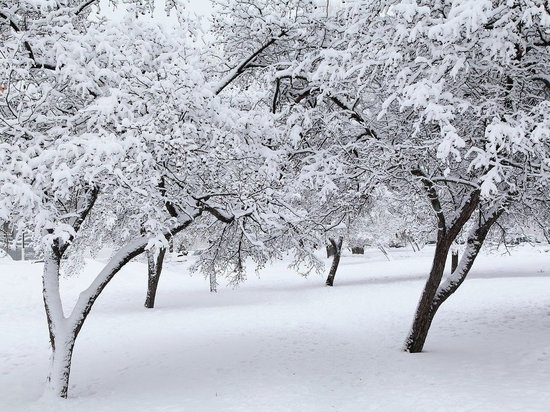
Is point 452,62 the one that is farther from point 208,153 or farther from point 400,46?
point 208,153

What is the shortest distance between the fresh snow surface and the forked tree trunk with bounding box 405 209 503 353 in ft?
1.39

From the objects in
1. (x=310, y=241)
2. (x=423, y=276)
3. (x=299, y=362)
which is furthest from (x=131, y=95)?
(x=423, y=276)

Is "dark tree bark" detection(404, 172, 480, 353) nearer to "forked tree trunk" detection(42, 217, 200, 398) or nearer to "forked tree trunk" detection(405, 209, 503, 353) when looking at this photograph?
"forked tree trunk" detection(405, 209, 503, 353)

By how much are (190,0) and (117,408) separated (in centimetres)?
682

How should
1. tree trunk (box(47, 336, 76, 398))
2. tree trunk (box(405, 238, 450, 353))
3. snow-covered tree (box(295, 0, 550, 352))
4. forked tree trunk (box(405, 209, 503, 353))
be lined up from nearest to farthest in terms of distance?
snow-covered tree (box(295, 0, 550, 352)), tree trunk (box(47, 336, 76, 398)), tree trunk (box(405, 238, 450, 353)), forked tree trunk (box(405, 209, 503, 353))

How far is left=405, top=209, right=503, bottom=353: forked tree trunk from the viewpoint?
11.1 m

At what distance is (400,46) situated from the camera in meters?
7.50

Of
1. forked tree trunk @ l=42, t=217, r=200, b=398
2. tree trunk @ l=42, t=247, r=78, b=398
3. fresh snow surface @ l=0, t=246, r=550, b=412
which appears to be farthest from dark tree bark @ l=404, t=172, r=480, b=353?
tree trunk @ l=42, t=247, r=78, b=398

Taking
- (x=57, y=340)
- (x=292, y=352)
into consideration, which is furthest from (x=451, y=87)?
(x=57, y=340)

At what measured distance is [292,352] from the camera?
12.7 metres

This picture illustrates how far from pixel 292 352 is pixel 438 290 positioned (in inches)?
153

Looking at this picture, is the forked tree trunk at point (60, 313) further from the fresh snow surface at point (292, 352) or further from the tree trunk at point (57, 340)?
the fresh snow surface at point (292, 352)

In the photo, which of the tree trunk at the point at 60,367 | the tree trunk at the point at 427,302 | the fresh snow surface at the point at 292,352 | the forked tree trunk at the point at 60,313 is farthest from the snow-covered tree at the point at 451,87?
the tree trunk at the point at 60,367

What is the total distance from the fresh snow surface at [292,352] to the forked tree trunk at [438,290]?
42 cm
